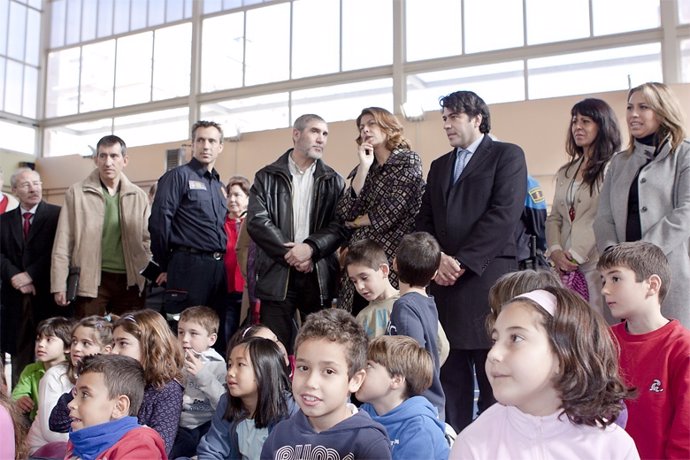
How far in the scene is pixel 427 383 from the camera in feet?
8.47

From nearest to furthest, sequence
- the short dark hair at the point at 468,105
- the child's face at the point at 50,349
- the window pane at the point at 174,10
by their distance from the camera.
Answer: the short dark hair at the point at 468,105 < the child's face at the point at 50,349 < the window pane at the point at 174,10

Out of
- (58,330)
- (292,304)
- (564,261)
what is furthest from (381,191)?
(58,330)

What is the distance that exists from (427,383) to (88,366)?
123 cm

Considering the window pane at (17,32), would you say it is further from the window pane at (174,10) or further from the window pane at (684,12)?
the window pane at (684,12)

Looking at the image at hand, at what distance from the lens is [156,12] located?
11797mm

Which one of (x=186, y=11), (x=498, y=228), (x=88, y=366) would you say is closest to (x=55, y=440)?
(x=88, y=366)

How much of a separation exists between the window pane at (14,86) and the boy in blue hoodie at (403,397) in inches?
465

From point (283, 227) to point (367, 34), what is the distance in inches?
262

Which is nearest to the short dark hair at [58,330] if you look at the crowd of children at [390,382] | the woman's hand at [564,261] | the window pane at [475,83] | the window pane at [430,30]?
the crowd of children at [390,382]

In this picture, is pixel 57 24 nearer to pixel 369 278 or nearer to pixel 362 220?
pixel 362 220

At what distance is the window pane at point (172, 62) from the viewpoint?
11.3 m

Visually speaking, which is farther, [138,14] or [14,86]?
[14,86]

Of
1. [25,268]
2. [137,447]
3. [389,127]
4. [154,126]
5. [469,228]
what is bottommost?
[137,447]

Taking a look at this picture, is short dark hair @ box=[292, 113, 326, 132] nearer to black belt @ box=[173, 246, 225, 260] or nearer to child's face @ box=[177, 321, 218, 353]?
black belt @ box=[173, 246, 225, 260]
